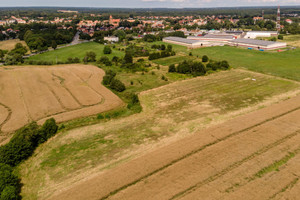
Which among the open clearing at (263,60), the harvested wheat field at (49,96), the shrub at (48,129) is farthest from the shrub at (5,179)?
the open clearing at (263,60)

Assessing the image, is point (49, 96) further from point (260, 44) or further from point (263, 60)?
point (260, 44)

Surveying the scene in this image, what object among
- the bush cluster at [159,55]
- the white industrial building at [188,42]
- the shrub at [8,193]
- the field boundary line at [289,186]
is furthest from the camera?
the white industrial building at [188,42]

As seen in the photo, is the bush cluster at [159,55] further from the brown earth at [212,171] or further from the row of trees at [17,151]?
the row of trees at [17,151]

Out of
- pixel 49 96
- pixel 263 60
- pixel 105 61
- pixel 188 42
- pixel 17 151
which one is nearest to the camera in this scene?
pixel 17 151

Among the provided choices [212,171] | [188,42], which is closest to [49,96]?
[212,171]

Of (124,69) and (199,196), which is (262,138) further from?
(124,69)

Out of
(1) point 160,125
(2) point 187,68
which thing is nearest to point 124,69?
(2) point 187,68

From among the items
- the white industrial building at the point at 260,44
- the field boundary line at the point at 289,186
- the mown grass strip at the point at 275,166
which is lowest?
the field boundary line at the point at 289,186
